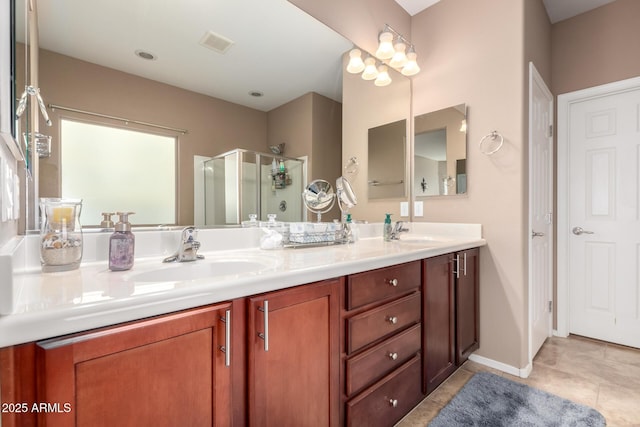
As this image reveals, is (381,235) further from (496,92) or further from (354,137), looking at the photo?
(496,92)

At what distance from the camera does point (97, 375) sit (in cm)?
59

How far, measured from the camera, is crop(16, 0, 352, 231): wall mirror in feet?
3.43

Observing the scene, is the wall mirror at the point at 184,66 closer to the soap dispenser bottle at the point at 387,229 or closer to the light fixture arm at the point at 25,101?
the light fixture arm at the point at 25,101

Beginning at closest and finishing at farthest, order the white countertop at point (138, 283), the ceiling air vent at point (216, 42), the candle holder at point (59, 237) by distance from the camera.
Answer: the white countertop at point (138, 283) < the candle holder at point (59, 237) < the ceiling air vent at point (216, 42)

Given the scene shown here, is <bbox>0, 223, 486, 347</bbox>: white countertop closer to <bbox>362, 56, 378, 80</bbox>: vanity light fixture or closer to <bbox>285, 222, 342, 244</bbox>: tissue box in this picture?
<bbox>285, 222, 342, 244</bbox>: tissue box

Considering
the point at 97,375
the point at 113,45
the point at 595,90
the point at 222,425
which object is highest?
the point at 595,90

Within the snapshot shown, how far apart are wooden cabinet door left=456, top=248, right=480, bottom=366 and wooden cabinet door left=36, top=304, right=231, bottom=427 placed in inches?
58.5

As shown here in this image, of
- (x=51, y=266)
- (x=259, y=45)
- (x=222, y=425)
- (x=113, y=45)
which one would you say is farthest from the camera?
(x=259, y=45)

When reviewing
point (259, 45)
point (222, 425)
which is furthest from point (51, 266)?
point (259, 45)

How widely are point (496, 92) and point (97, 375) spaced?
2.38m

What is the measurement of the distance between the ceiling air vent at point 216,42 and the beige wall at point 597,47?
8.56 feet

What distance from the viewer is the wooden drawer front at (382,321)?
1.13 meters

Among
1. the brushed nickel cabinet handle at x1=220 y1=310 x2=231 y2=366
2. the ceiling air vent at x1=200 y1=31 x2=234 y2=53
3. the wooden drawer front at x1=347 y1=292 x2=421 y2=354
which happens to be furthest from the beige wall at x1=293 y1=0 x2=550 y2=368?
the brushed nickel cabinet handle at x1=220 y1=310 x2=231 y2=366

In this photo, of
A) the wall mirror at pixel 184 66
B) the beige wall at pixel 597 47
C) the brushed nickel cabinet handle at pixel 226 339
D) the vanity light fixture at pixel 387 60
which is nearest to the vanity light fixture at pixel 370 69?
the vanity light fixture at pixel 387 60
